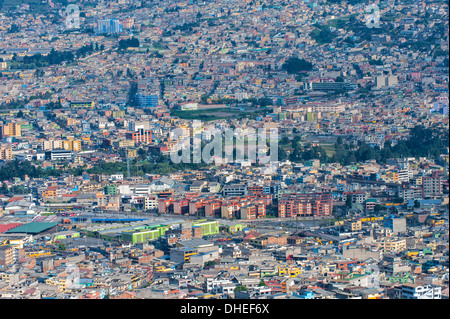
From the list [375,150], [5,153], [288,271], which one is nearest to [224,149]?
[375,150]

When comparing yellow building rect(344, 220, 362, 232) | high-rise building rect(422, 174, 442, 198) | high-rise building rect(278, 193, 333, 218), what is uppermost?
high-rise building rect(422, 174, 442, 198)

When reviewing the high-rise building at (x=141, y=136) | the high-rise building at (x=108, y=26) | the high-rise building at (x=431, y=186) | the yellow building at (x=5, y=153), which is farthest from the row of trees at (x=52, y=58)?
the high-rise building at (x=431, y=186)

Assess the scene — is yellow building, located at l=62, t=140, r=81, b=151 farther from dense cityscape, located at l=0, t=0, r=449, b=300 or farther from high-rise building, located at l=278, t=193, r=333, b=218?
high-rise building, located at l=278, t=193, r=333, b=218

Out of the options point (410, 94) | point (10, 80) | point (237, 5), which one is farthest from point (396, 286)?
point (237, 5)

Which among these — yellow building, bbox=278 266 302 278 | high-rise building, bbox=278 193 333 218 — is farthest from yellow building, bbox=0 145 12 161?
yellow building, bbox=278 266 302 278

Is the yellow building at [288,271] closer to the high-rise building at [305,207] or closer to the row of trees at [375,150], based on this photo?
the high-rise building at [305,207]

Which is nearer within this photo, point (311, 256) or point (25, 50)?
point (311, 256)

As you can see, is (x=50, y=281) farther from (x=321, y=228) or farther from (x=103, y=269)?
(x=321, y=228)

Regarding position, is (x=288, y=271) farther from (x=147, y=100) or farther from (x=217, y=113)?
(x=147, y=100)
